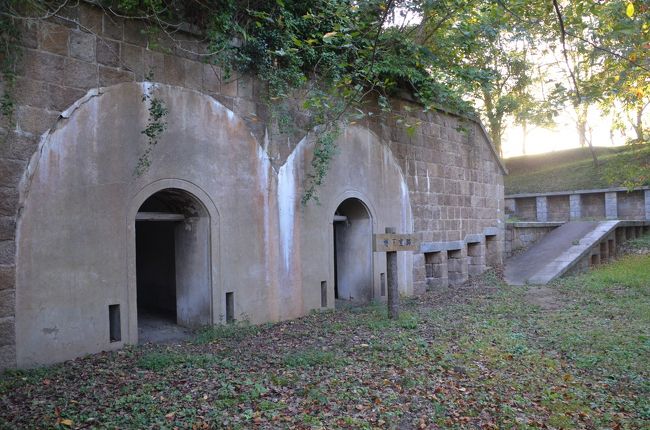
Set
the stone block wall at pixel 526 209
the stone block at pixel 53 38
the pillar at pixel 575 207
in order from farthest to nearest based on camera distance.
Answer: the stone block wall at pixel 526 209, the pillar at pixel 575 207, the stone block at pixel 53 38

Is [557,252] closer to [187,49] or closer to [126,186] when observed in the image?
[187,49]

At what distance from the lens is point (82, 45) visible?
19.2ft

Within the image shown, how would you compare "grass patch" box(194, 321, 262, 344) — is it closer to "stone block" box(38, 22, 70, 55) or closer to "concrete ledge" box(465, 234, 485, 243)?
"stone block" box(38, 22, 70, 55)

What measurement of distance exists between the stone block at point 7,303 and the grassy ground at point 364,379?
58 centimetres

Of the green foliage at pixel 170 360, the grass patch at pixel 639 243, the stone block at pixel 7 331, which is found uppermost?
the grass patch at pixel 639 243

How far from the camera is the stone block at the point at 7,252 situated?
5.14 meters

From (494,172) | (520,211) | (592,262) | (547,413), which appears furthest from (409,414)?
(520,211)

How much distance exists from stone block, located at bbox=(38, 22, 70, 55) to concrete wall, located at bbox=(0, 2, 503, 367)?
0.04ft

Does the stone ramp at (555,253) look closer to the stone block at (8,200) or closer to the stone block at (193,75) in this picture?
the stone block at (193,75)

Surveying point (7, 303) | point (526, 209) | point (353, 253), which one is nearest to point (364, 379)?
point (7, 303)

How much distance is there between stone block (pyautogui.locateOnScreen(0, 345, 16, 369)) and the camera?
510 centimetres

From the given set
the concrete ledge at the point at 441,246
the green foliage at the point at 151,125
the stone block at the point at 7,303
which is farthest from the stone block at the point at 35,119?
the concrete ledge at the point at 441,246

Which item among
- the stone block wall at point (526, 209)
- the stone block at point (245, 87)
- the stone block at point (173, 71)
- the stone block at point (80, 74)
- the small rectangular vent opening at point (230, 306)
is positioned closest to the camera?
the stone block at point (80, 74)

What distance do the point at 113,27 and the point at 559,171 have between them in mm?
24145
